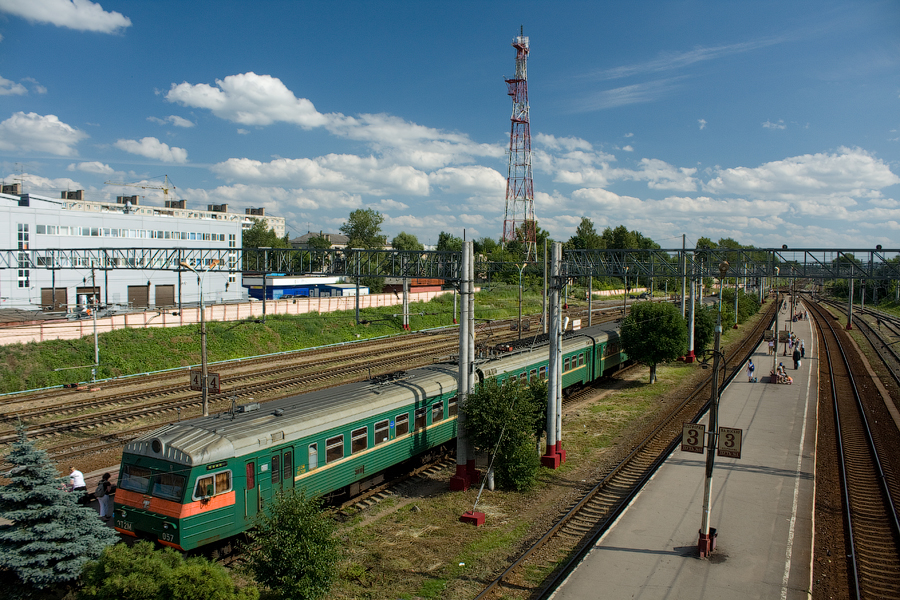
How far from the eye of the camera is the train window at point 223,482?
1150 centimetres

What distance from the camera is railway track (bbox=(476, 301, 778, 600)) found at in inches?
453

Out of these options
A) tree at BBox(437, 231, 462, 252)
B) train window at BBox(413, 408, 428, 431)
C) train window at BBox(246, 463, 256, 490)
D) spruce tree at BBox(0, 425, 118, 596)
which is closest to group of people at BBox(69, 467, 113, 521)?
spruce tree at BBox(0, 425, 118, 596)

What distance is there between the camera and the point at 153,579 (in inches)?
344

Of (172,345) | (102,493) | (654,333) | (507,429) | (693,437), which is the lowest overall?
(102,493)

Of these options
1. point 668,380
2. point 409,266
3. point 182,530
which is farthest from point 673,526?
point 668,380

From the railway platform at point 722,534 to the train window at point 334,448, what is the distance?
6166mm

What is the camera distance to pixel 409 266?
26.1 meters

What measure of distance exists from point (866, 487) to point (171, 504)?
19.5 meters

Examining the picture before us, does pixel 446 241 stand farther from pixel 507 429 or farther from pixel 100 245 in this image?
pixel 507 429

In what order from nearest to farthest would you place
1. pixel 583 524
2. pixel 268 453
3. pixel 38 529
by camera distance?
pixel 38 529 < pixel 268 453 < pixel 583 524

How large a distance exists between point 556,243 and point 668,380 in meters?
20.5

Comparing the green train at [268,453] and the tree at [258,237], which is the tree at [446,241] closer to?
the tree at [258,237]

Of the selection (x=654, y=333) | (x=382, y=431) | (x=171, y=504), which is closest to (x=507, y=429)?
(x=382, y=431)

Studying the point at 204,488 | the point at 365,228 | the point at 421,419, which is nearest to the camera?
the point at 204,488
